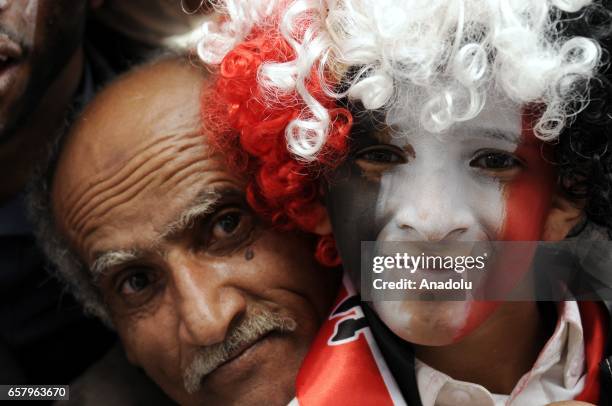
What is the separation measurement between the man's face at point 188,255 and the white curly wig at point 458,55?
1.54 ft

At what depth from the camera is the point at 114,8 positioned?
276 cm

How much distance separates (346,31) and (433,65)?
7.6 inches

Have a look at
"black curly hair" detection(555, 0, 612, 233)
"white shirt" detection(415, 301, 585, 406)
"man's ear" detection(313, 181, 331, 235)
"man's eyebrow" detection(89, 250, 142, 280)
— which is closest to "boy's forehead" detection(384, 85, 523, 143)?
"black curly hair" detection(555, 0, 612, 233)

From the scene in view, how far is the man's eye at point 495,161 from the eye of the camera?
1606 millimetres

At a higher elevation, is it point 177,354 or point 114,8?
point 114,8

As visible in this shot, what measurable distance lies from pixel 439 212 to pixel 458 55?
0.94 feet

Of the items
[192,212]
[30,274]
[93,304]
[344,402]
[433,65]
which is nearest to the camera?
[433,65]

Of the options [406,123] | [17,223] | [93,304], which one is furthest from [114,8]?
[406,123]

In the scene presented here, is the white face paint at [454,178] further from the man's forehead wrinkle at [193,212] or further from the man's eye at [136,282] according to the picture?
the man's eye at [136,282]

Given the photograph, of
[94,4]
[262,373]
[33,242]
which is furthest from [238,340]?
[94,4]

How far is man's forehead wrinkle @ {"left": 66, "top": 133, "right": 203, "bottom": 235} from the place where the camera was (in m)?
1.97

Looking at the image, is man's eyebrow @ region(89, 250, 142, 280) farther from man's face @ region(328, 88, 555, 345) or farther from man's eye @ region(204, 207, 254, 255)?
man's face @ region(328, 88, 555, 345)

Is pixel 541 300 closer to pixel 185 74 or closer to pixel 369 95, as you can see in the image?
pixel 369 95

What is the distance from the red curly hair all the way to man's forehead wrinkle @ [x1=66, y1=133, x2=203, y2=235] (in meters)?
0.09
